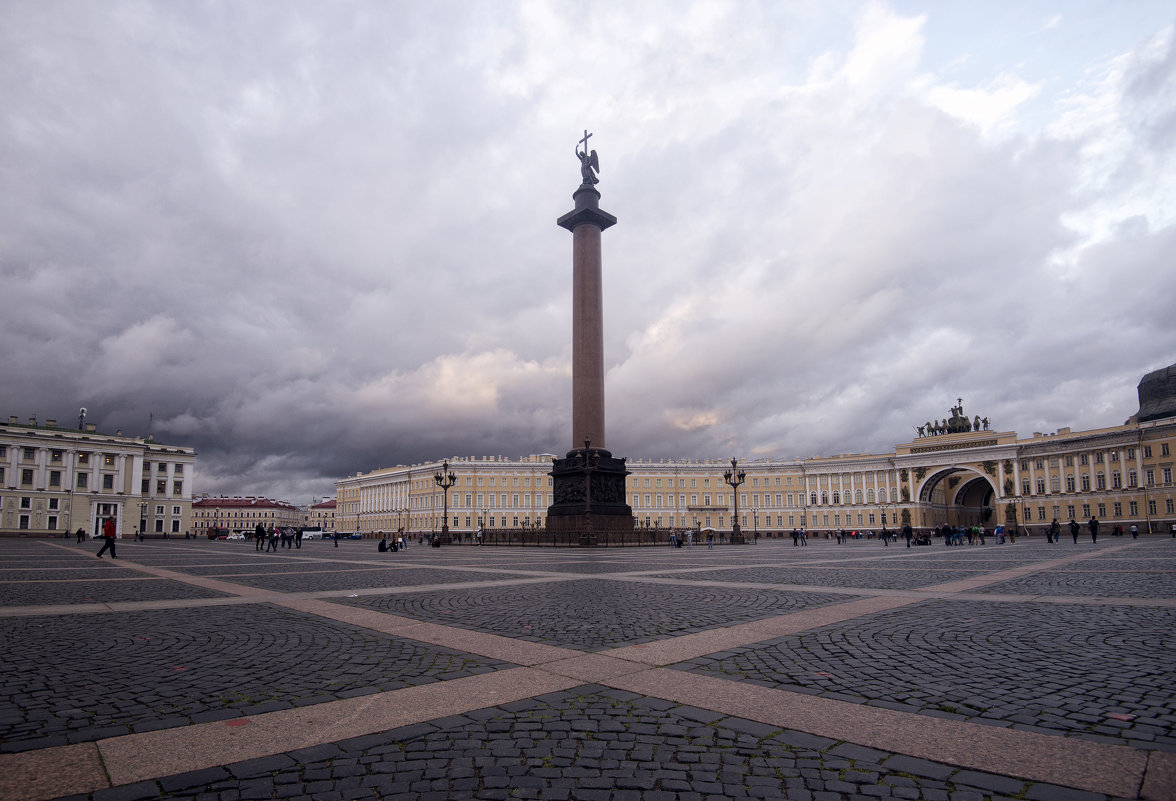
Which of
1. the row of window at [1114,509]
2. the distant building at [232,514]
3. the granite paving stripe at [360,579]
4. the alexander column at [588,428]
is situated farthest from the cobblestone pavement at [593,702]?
the distant building at [232,514]

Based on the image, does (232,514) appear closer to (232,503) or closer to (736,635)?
(232,503)

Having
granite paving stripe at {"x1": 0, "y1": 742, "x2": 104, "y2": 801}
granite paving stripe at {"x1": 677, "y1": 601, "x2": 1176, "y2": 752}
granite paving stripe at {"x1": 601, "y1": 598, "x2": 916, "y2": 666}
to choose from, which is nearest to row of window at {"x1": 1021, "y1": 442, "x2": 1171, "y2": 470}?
granite paving stripe at {"x1": 677, "y1": 601, "x2": 1176, "y2": 752}

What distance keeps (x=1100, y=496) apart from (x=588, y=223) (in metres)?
76.0

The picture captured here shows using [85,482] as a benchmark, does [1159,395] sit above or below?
above

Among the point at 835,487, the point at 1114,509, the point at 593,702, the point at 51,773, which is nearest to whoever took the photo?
the point at 51,773

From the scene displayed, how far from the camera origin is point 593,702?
4902mm

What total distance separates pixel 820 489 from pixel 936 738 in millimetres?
118049

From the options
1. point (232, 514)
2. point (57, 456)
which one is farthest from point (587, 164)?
point (232, 514)

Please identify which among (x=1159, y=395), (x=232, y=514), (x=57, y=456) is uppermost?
(x=1159, y=395)

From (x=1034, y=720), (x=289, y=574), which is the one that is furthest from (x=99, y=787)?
(x=289, y=574)

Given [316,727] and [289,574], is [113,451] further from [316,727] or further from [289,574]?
[316,727]

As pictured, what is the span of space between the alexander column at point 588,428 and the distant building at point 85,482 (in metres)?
68.5

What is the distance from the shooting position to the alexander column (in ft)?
130

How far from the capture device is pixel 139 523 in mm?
86562
